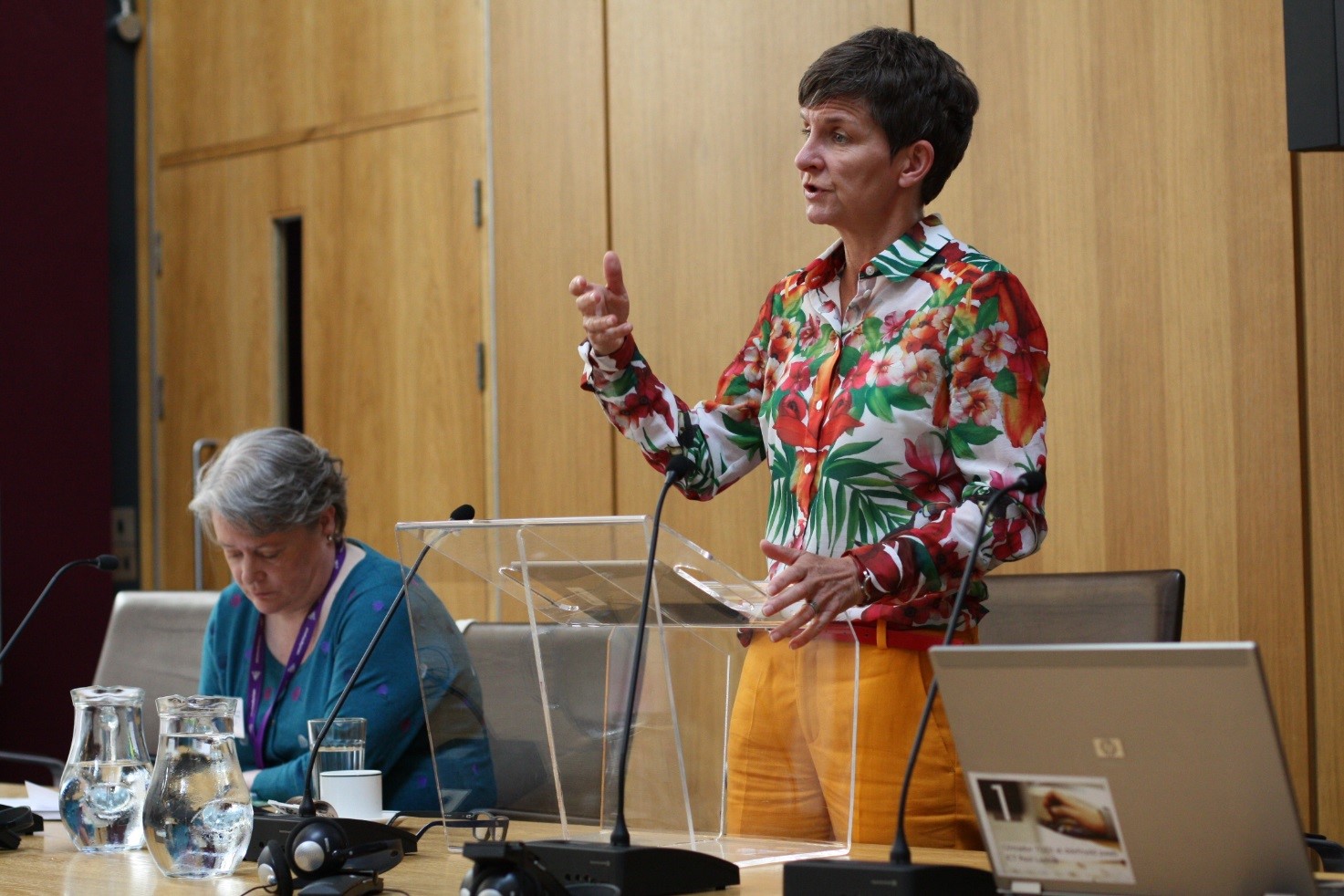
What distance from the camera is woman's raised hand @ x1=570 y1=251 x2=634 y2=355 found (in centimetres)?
173

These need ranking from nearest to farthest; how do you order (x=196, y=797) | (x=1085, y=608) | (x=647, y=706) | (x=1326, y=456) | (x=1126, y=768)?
(x=1126, y=768), (x=647, y=706), (x=196, y=797), (x=1085, y=608), (x=1326, y=456)

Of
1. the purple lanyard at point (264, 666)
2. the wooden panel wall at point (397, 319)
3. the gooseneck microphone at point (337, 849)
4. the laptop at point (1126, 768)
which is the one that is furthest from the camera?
the wooden panel wall at point (397, 319)

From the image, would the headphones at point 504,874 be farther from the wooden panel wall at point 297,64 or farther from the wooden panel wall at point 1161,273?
the wooden panel wall at point 297,64

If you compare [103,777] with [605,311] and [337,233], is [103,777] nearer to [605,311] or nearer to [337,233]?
[605,311]

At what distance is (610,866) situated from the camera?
1251 millimetres

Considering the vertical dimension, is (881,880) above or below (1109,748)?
below

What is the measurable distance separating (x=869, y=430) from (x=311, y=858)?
0.71 metres

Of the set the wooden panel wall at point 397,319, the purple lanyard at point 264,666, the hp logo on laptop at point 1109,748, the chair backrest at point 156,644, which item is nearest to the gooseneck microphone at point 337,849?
the hp logo on laptop at point 1109,748

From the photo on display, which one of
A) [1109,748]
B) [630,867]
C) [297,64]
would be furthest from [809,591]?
[297,64]

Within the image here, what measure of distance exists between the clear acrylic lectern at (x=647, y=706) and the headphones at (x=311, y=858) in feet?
0.50

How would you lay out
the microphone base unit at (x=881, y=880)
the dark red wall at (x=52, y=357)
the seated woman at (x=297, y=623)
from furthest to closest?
1. the dark red wall at (x=52, y=357)
2. the seated woman at (x=297, y=623)
3. the microphone base unit at (x=881, y=880)

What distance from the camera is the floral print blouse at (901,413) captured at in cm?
159

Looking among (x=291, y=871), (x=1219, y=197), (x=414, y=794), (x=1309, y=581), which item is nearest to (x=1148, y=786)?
(x=291, y=871)

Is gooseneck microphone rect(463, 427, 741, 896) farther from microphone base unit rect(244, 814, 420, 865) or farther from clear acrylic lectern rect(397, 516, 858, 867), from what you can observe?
microphone base unit rect(244, 814, 420, 865)
